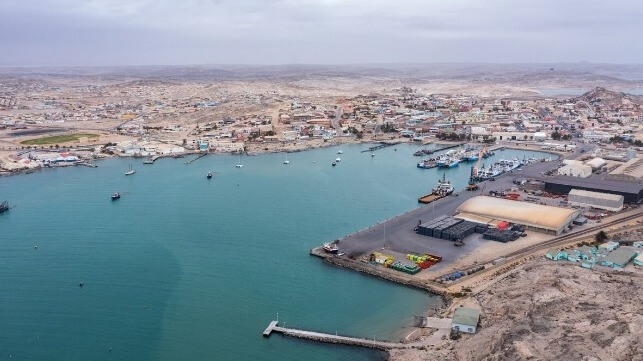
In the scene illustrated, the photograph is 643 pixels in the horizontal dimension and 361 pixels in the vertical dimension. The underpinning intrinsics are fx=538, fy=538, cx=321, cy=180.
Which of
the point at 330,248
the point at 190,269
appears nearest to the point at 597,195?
the point at 330,248

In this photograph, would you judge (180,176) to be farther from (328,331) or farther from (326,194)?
(328,331)

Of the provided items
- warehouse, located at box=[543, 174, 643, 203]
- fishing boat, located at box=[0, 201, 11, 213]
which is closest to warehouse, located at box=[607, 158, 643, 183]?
warehouse, located at box=[543, 174, 643, 203]

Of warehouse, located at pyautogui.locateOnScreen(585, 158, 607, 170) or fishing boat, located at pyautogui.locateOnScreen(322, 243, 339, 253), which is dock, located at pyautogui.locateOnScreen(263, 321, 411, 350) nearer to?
fishing boat, located at pyautogui.locateOnScreen(322, 243, 339, 253)

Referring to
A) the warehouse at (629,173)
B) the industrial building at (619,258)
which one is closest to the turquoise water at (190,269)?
the industrial building at (619,258)

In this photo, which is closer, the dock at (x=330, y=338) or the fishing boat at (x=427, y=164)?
the dock at (x=330, y=338)

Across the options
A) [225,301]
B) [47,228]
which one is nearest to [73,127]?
[47,228]

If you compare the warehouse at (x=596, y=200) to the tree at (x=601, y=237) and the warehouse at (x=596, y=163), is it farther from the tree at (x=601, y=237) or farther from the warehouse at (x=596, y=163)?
the warehouse at (x=596, y=163)
